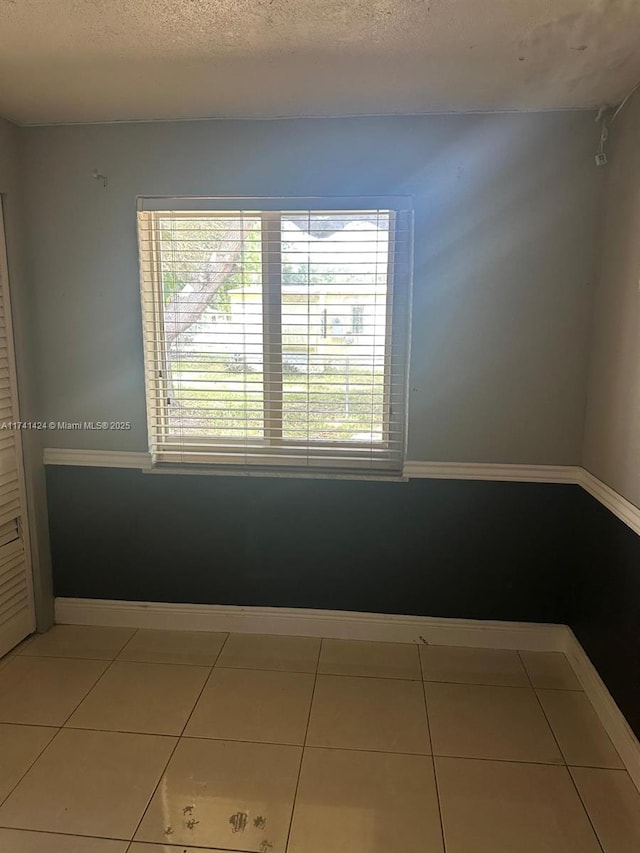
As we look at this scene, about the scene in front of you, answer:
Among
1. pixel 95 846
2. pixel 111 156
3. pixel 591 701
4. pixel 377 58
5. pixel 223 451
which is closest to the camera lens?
pixel 95 846

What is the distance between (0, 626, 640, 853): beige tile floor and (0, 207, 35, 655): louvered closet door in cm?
15

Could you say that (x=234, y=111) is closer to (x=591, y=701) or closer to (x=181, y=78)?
(x=181, y=78)

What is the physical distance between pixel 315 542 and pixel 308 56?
183 centimetres

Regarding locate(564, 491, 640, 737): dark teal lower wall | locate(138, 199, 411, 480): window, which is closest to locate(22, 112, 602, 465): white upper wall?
locate(138, 199, 411, 480): window

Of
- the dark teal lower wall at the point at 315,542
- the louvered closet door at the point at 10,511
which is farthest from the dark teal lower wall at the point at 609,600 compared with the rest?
the louvered closet door at the point at 10,511

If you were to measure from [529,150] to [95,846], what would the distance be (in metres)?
2.70

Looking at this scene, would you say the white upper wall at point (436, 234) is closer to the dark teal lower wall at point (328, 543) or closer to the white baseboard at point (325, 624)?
the dark teal lower wall at point (328, 543)

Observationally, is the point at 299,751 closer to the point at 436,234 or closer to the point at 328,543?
the point at 328,543

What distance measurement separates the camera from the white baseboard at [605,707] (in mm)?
1843

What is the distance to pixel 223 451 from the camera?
259cm

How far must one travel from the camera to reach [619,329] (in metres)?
2.04

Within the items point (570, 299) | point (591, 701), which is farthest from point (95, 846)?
point (570, 299)

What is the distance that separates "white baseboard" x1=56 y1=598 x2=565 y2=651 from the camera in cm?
252

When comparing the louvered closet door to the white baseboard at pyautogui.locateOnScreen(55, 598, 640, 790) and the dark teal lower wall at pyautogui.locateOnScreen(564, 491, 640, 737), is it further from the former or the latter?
the dark teal lower wall at pyautogui.locateOnScreen(564, 491, 640, 737)
